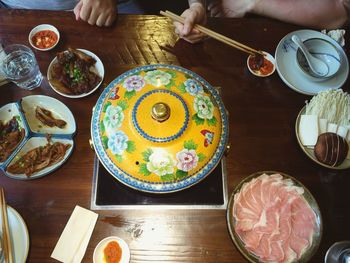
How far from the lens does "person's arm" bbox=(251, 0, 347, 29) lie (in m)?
2.06

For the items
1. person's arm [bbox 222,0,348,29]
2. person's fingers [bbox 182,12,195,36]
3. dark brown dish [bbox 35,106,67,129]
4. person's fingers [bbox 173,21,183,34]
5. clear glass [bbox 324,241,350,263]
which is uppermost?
person's arm [bbox 222,0,348,29]

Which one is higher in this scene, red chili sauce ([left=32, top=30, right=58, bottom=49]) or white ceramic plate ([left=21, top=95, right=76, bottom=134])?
red chili sauce ([left=32, top=30, right=58, bottom=49])

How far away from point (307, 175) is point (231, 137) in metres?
0.48

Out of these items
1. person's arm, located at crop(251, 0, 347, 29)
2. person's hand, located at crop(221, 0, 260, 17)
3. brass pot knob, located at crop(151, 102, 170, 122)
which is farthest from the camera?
person's hand, located at crop(221, 0, 260, 17)

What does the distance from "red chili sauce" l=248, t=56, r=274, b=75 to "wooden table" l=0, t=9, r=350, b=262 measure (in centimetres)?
5

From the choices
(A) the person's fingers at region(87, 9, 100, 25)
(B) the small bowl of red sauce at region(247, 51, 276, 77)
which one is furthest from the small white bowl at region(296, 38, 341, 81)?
(A) the person's fingers at region(87, 9, 100, 25)

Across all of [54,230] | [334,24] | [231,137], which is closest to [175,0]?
[334,24]

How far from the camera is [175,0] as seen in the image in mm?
3439

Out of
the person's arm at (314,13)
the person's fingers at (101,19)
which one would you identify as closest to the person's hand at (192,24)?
the person's fingers at (101,19)

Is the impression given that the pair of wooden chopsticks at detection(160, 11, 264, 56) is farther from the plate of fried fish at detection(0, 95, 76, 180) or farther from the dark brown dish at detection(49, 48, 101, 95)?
the plate of fried fish at detection(0, 95, 76, 180)

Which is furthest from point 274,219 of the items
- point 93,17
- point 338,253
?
point 93,17

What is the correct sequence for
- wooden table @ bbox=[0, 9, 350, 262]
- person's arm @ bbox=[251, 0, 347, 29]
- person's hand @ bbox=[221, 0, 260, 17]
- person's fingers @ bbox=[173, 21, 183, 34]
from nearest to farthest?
1. wooden table @ bbox=[0, 9, 350, 262]
2. person's fingers @ bbox=[173, 21, 183, 34]
3. person's arm @ bbox=[251, 0, 347, 29]
4. person's hand @ bbox=[221, 0, 260, 17]

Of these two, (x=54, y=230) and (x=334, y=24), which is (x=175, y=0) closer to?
(x=334, y=24)

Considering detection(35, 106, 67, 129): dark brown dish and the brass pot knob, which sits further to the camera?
detection(35, 106, 67, 129): dark brown dish
